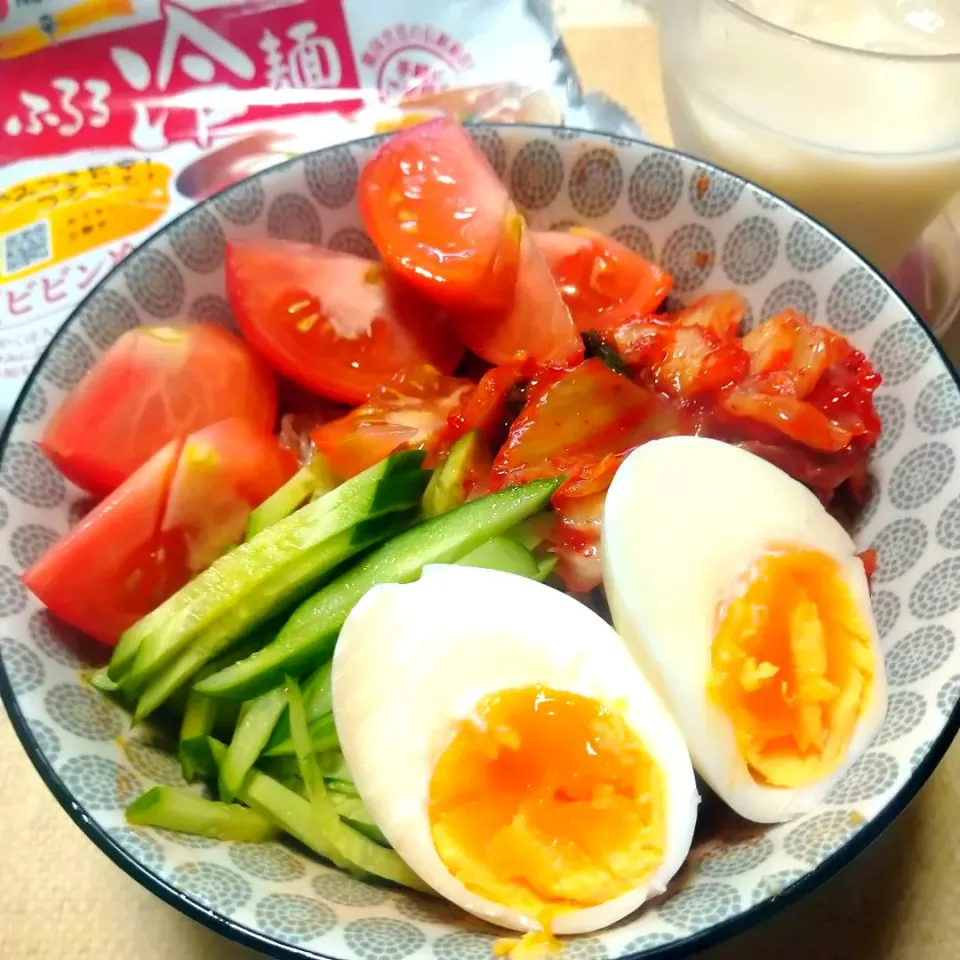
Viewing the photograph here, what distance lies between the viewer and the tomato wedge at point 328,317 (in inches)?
46.6

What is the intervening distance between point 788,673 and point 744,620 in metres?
0.07

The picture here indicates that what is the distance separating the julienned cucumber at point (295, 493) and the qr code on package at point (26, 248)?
2.46ft

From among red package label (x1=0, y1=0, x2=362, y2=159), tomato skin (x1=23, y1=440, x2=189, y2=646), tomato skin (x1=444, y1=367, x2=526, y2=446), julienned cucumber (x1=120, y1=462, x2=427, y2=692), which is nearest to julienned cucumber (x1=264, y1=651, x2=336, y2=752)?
julienned cucumber (x1=120, y1=462, x2=427, y2=692)

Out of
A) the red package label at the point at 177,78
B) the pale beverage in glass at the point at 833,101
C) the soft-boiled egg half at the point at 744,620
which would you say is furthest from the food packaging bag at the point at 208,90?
the soft-boiled egg half at the point at 744,620

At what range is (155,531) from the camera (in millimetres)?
1028

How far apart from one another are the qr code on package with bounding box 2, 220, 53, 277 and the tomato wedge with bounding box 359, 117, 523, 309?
2.21ft

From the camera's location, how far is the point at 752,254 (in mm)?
1227

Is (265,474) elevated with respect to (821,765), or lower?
elevated

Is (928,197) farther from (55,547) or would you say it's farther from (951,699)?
(55,547)

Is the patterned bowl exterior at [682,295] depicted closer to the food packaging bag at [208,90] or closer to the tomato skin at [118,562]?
the tomato skin at [118,562]

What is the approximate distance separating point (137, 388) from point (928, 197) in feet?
3.75

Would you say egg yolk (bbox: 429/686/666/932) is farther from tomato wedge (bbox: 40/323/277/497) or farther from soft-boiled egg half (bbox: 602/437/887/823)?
tomato wedge (bbox: 40/323/277/497)

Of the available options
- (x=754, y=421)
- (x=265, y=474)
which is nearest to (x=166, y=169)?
(x=265, y=474)

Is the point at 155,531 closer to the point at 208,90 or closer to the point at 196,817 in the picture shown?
the point at 196,817
